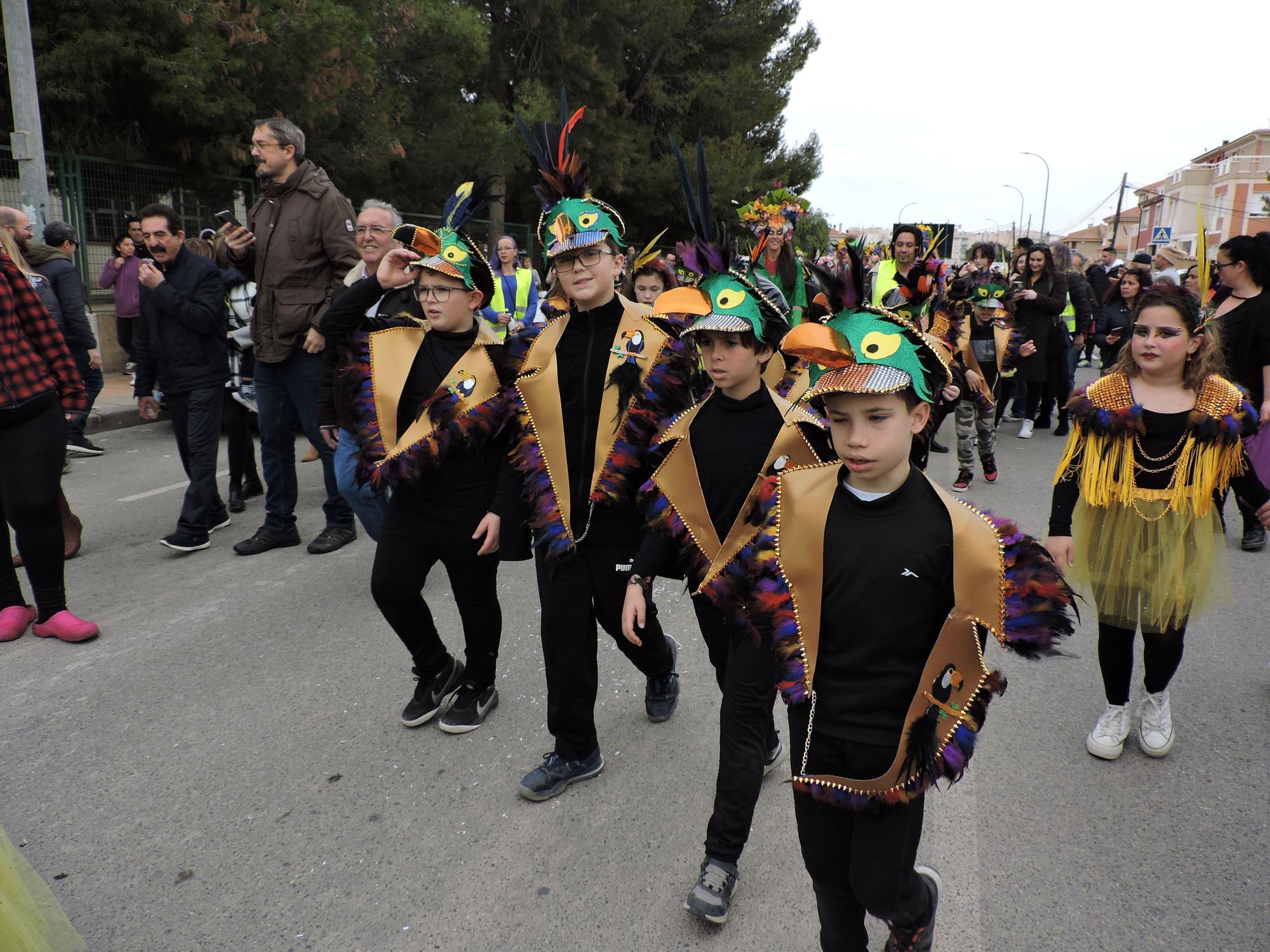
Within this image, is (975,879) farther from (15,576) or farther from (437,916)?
(15,576)

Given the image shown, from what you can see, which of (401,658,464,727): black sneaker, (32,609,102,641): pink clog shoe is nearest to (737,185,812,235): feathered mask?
(401,658,464,727): black sneaker

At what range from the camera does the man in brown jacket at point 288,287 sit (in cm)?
538

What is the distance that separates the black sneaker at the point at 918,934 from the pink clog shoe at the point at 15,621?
4.23 meters

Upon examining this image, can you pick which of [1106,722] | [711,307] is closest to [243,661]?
[711,307]

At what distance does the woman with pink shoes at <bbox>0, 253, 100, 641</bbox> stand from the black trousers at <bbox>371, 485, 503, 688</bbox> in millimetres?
1947

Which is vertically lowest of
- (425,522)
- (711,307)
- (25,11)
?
(425,522)

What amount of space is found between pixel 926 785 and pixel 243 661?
3300 millimetres

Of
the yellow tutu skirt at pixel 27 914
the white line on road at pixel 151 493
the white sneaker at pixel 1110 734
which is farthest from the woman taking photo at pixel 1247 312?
the white line on road at pixel 151 493

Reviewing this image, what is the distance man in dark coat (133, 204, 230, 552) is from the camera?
17.6 feet

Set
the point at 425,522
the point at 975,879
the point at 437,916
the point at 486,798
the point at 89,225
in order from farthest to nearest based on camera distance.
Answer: the point at 89,225 < the point at 425,522 < the point at 486,798 < the point at 975,879 < the point at 437,916

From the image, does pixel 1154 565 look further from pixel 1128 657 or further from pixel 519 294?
pixel 519 294

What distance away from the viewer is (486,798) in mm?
3102

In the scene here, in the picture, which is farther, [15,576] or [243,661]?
[15,576]

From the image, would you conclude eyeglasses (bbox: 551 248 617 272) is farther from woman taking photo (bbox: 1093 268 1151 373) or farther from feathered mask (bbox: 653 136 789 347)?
woman taking photo (bbox: 1093 268 1151 373)
